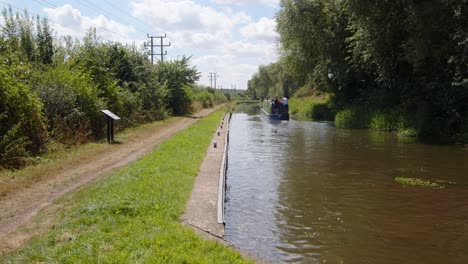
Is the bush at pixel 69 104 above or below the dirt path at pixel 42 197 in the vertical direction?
above

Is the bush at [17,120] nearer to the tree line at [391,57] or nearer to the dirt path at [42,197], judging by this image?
the dirt path at [42,197]

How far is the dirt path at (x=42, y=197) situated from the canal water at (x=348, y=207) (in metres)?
3.17

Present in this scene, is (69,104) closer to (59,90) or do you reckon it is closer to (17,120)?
(59,90)

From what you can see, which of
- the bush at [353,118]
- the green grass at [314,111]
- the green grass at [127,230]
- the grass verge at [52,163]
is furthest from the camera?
the green grass at [314,111]

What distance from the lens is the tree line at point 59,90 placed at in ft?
41.2

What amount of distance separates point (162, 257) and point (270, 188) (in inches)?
225

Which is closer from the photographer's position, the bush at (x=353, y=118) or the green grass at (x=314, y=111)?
the bush at (x=353, y=118)

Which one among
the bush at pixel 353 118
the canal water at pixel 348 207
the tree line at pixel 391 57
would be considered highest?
the tree line at pixel 391 57

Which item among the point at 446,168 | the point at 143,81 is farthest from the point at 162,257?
the point at 143,81

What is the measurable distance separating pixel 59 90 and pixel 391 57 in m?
16.0

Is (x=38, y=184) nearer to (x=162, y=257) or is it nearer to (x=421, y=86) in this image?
(x=162, y=257)

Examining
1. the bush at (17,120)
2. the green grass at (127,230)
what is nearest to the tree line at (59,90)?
the bush at (17,120)

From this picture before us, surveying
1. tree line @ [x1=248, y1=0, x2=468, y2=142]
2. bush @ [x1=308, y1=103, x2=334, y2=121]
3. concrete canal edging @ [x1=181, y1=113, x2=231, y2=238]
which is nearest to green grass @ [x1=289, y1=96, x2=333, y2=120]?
bush @ [x1=308, y1=103, x2=334, y2=121]

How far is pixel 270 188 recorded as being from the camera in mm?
10977
